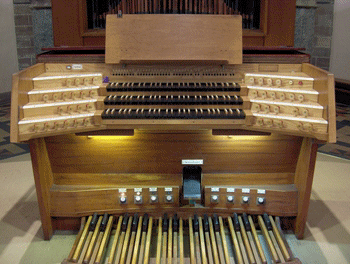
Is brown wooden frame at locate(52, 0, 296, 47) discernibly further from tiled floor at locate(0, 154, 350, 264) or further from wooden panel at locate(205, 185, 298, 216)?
wooden panel at locate(205, 185, 298, 216)

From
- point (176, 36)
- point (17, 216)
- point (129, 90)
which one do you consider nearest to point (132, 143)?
point (129, 90)

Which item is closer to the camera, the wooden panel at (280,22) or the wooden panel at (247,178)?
the wooden panel at (247,178)

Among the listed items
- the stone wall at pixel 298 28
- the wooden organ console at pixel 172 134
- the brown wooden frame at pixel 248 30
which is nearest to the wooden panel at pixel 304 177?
the wooden organ console at pixel 172 134

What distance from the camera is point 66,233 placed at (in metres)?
2.79

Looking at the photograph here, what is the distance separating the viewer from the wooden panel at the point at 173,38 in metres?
2.56

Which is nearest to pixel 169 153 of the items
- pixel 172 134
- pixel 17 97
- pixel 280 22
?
pixel 172 134

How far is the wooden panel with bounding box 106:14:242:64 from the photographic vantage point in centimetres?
256

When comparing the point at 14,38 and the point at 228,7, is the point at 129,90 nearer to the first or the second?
the point at 228,7

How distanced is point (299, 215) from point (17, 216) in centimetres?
208

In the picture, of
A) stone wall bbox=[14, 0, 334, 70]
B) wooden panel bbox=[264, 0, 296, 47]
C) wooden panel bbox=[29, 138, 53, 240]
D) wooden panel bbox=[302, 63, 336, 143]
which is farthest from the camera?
stone wall bbox=[14, 0, 334, 70]

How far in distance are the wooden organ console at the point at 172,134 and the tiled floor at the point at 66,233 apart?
0.45 feet

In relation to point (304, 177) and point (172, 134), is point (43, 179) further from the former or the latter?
point (304, 177)

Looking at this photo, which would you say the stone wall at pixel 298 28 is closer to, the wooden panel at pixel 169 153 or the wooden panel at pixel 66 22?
the wooden panel at pixel 66 22

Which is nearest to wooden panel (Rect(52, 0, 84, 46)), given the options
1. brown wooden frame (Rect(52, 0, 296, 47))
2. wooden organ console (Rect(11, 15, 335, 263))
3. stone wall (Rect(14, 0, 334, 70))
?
brown wooden frame (Rect(52, 0, 296, 47))
